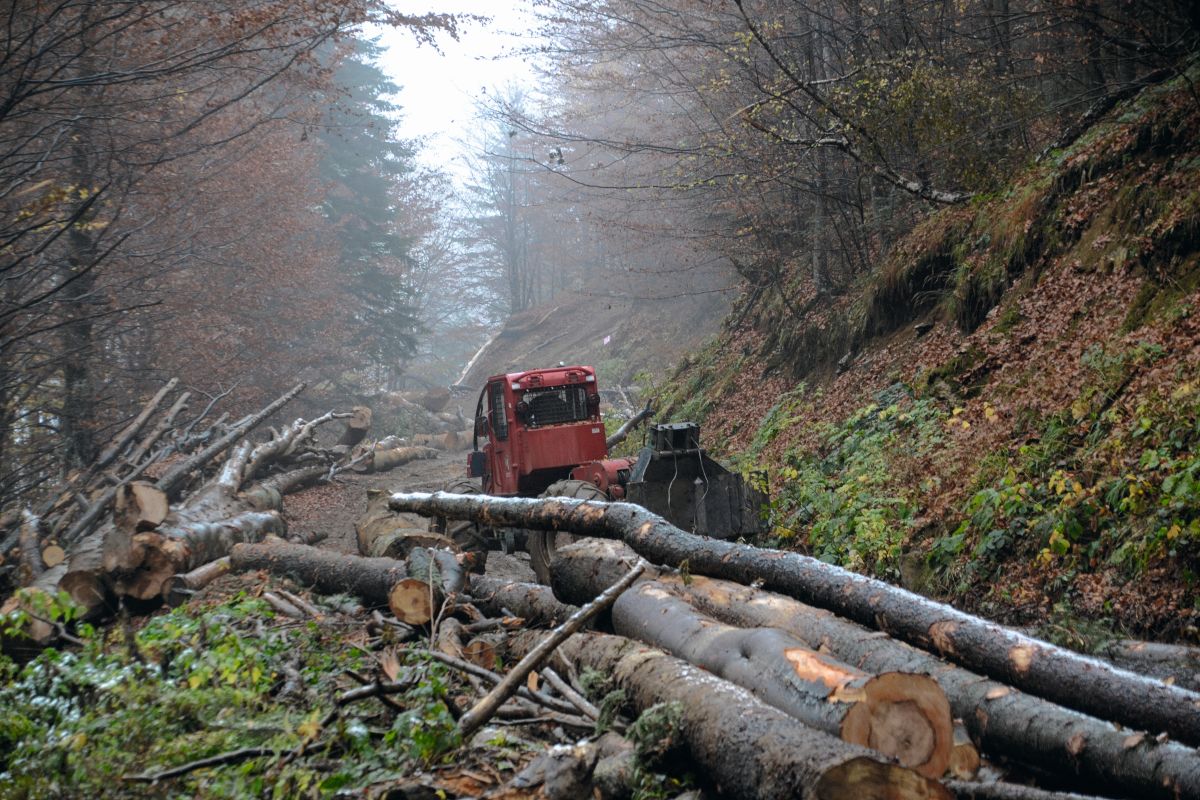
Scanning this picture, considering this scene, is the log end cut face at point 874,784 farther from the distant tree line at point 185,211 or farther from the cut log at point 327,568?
the distant tree line at point 185,211

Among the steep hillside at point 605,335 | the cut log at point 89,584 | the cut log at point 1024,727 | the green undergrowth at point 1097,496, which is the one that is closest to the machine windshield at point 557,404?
the cut log at point 89,584

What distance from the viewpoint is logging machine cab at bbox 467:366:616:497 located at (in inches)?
505

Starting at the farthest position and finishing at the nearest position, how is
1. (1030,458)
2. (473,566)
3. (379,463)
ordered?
(379,463) < (473,566) < (1030,458)

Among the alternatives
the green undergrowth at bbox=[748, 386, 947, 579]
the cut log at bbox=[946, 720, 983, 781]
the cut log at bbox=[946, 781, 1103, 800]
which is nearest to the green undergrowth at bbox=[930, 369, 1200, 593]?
the green undergrowth at bbox=[748, 386, 947, 579]

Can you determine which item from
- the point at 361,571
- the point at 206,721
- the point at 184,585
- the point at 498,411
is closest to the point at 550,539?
the point at 361,571

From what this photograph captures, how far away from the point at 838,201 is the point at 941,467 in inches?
283

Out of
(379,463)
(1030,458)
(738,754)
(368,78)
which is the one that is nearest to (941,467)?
(1030,458)

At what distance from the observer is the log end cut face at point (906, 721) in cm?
333

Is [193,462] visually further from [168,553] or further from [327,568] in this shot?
[327,568]

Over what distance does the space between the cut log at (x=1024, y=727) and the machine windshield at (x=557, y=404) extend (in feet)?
26.9

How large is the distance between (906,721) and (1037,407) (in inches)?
237

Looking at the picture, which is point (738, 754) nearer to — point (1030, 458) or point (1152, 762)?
point (1152, 762)

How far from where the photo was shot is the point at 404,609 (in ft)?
22.5

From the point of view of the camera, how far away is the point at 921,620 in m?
4.49
